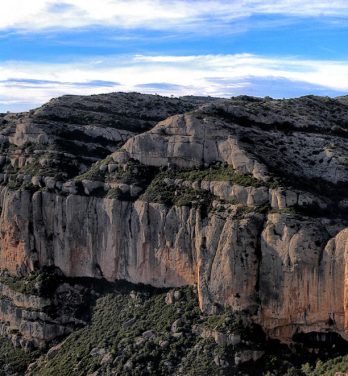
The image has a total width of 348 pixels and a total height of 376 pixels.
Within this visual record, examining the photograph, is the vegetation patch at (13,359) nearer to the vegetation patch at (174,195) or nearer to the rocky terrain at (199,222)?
the rocky terrain at (199,222)

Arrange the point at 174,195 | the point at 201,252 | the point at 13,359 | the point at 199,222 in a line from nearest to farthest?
the point at 201,252
the point at 199,222
the point at 174,195
the point at 13,359

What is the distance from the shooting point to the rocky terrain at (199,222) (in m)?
46.6

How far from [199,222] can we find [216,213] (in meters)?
1.92

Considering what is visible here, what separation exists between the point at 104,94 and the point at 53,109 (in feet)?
60.6

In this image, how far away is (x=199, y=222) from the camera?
173 ft

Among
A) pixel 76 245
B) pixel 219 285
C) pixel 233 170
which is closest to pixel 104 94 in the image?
pixel 76 245

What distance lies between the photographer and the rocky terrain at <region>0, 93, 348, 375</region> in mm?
46594

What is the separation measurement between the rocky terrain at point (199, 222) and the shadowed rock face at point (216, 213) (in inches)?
4.6

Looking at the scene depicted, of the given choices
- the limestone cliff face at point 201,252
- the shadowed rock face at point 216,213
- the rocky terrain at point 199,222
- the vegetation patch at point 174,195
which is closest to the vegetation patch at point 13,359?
the rocky terrain at point 199,222

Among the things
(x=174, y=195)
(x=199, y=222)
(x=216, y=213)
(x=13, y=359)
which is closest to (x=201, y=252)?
(x=199, y=222)

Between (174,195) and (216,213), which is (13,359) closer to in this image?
(174,195)

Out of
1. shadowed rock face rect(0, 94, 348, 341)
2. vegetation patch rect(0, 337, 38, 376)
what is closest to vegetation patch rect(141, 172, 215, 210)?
shadowed rock face rect(0, 94, 348, 341)

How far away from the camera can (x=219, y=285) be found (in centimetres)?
4984

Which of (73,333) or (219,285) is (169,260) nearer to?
(219,285)
